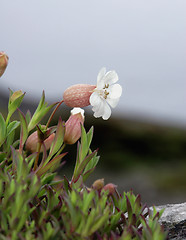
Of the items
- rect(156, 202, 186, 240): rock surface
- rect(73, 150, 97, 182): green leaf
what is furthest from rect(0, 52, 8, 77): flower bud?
rect(156, 202, 186, 240): rock surface

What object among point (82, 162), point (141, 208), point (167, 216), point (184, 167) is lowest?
point (184, 167)

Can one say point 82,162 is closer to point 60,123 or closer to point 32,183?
point 60,123

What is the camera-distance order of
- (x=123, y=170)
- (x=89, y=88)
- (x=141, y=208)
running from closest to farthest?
(x=141, y=208), (x=89, y=88), (x=123, y=170)

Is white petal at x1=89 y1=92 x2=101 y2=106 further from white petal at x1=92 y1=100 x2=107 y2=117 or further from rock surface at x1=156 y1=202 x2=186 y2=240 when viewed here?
rock surface at x1=156 y1=202 x2=186 y2=240

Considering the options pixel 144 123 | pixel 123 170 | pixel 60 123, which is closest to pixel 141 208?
pixel 60 123

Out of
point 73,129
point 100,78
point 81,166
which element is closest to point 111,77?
point 100,78

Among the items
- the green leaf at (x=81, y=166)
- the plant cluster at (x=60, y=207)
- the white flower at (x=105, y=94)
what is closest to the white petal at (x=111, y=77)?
the white flower at (x=105, y=94)

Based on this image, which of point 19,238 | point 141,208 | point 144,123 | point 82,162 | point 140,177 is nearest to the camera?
point 19,238

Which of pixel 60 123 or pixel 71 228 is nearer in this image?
pixel 71 228
